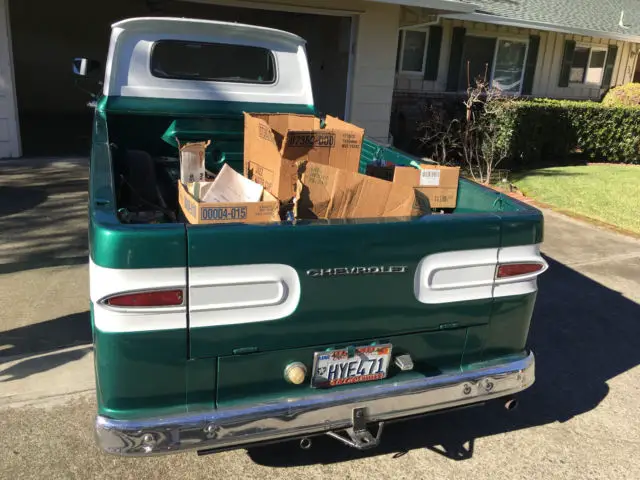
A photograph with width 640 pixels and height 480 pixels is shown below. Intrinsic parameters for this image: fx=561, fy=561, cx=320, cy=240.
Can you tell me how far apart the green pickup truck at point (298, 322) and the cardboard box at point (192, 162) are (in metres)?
0.56

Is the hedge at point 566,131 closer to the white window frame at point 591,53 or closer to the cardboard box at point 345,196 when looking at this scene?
the white window frame at point 591,53

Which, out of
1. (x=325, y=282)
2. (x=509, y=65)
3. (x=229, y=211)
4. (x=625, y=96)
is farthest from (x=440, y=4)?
(x=325, y=282)

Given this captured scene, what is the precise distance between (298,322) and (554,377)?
243 cm

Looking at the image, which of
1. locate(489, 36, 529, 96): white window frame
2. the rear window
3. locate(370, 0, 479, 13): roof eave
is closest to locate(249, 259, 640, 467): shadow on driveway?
the rear window

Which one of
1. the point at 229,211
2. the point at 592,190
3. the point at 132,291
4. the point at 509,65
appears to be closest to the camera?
the point at 132,291

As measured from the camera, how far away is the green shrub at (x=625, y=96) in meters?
15.6

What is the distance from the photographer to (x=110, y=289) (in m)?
2.00

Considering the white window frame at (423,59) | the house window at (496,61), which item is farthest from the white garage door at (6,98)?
the house window at (496,61)

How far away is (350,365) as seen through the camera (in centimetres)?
244

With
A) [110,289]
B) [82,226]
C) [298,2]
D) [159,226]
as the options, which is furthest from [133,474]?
[298,2]

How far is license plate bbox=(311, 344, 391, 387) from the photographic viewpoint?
94.2 inches

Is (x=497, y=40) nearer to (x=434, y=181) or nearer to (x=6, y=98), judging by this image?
(x=6, y=98)

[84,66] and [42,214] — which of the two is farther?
[42,214]

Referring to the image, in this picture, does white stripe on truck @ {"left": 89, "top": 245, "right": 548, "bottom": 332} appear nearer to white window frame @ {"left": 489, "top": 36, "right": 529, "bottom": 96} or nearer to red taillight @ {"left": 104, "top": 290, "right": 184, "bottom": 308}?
red taillight @ {"left": 104, "top": 290, "right": 184, "bottom": 308}
